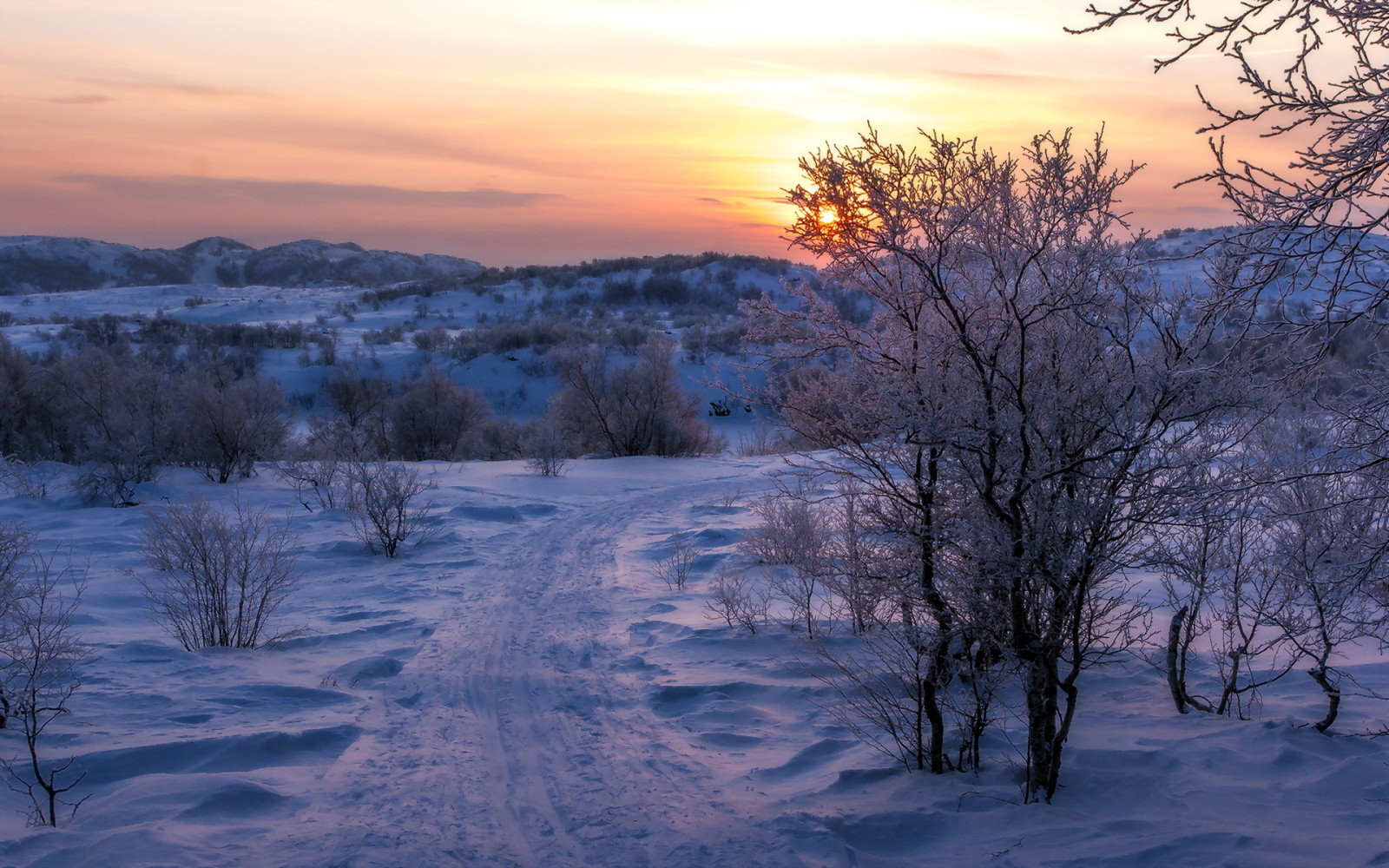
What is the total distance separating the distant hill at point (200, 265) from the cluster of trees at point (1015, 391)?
74798 millimetres

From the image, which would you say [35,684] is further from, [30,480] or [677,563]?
[30,480]

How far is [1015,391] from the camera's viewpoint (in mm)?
4781

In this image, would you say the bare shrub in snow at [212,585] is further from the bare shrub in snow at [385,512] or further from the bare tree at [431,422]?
the bare tree at [431,422]

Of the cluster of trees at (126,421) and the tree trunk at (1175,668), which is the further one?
the cluster of trees at (126,421)

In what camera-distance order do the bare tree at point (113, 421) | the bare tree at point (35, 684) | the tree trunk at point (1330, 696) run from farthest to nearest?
1. the bare tree at point (113, 421)
2. the tree trunk at point (1330, 696)
3. the bare tree at point (35, 684)

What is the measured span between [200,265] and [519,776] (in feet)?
389

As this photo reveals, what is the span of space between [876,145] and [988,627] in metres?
2.93

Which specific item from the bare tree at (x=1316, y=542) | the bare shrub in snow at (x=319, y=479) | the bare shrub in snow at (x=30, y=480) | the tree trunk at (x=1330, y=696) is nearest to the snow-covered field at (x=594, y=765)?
the tree trunk at (x=1330, y=696)

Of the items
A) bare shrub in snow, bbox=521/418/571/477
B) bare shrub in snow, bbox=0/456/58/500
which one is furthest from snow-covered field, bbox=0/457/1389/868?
bare shrub in snow, bbox=521/418/571/477

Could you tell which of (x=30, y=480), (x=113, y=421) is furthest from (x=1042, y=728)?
(x=113, y=421)

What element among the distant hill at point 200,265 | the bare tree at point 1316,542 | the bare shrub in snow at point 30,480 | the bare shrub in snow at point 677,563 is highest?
the distant hill at point 200,265

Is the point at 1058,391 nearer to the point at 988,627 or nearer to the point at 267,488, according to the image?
the point at 988,627

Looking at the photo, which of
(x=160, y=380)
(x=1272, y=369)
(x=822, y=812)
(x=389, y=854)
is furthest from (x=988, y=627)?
(x=160, y=380)

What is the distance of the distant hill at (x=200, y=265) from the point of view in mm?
86500
